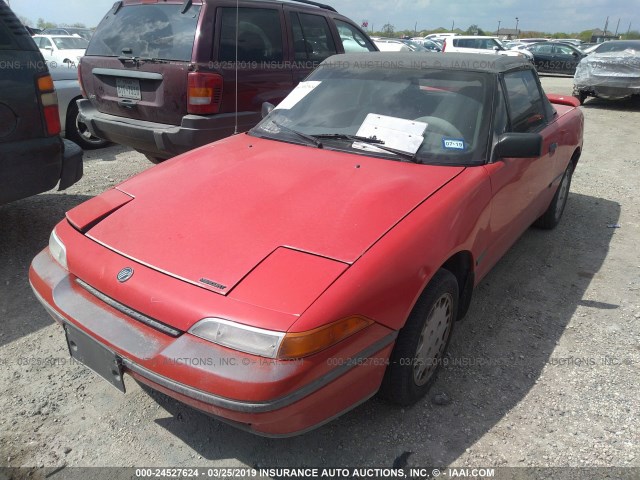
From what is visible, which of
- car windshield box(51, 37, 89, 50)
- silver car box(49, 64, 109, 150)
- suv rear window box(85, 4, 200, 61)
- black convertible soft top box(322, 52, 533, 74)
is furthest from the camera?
car windshield box(51, 37, 89, 50)

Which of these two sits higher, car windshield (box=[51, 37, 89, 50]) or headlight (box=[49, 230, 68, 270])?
car windshield (box=[51, 37, 89, 50])

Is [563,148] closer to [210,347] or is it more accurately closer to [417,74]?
[417,74]

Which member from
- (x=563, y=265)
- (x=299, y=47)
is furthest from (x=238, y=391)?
(x=299, y=47)

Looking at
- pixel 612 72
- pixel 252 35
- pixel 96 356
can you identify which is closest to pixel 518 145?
pixel 96 356

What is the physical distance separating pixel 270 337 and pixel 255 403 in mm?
230

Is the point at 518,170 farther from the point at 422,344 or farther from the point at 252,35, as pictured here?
the point at 252,35

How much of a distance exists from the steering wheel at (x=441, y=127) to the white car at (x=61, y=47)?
38.9ft

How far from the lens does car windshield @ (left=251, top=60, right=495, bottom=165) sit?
274 centimetres

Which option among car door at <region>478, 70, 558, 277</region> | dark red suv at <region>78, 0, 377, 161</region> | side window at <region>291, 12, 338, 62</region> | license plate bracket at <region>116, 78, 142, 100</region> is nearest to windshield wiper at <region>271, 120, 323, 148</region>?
car door at <region>478, 70, 558, 277</region>

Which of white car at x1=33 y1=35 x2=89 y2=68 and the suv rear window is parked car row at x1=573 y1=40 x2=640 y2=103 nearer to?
the suv rear window

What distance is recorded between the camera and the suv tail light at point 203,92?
4508 millimetres

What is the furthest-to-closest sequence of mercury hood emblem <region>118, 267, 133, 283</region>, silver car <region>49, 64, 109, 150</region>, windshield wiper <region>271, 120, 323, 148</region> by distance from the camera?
1. silver car <region>49, 64, 109, 150</region>
2. windshield wiper <region>271, 120, 323, 148</region>
3. mercury hood emblem <region>118, 267, 133, 283</region>

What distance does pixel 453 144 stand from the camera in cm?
273

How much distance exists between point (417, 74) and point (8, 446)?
2933mm
